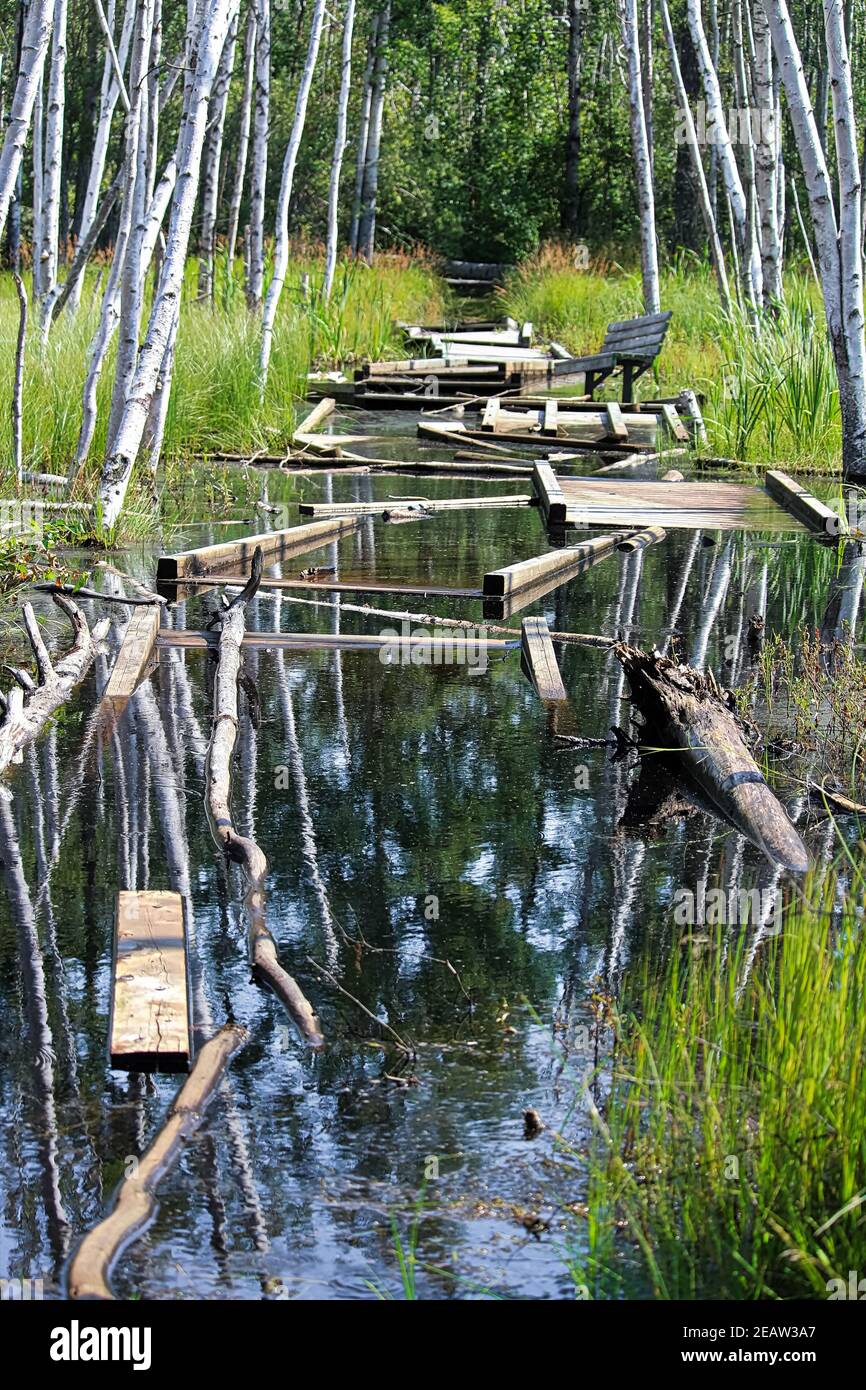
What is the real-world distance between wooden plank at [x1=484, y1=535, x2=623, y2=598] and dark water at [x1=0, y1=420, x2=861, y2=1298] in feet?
3.51

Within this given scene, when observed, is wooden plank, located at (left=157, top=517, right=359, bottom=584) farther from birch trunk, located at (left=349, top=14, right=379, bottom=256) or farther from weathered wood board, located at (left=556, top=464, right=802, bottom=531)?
birch trunk, located at (left=349, top=14, right=379, bottom=256)

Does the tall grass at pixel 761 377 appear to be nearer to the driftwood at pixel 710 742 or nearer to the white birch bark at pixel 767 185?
the white birch bark at pixel 767 185

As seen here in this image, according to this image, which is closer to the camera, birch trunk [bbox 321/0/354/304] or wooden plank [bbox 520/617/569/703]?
wooden plank [bbox 520/617/569/703]

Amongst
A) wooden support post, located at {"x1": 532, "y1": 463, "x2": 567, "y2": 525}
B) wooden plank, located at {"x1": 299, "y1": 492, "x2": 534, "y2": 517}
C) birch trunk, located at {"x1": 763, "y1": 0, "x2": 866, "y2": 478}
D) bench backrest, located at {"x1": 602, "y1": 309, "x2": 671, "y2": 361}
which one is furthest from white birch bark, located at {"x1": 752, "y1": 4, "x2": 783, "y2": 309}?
wooden plank, located at {"x1": 299, "y1": 492, "x2": 534, "y2": 517}

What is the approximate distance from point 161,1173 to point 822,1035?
4.30 ft

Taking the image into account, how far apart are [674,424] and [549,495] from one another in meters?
5.37

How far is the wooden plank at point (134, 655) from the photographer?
6723mm

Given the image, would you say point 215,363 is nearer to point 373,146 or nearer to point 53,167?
point 53,167

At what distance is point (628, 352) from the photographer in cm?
1816

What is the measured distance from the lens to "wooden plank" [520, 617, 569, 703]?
22.4 ft

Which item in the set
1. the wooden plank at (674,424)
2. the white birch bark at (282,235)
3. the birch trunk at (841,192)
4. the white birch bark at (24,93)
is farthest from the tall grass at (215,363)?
the birch trunk at (841,192)

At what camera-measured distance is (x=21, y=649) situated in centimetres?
734

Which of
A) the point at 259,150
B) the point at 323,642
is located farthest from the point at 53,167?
the point at 323,642
